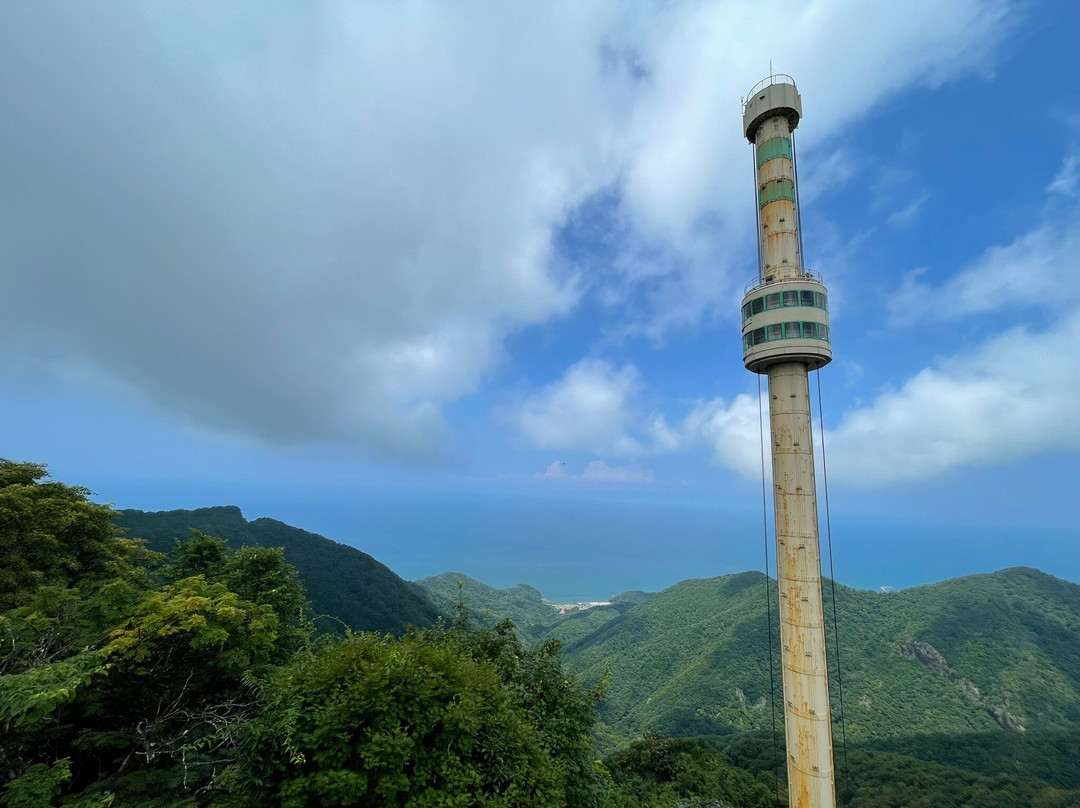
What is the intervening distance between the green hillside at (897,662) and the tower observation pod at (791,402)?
61448mm

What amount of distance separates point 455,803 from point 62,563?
69.3ft

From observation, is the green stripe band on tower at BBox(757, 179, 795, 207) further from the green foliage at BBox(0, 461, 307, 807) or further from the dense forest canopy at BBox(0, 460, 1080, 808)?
the green foliage at BBox(0, 461, 307, 807)

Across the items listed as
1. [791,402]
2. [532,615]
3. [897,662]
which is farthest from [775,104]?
[532,615]

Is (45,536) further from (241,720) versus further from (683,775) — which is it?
(683,775)

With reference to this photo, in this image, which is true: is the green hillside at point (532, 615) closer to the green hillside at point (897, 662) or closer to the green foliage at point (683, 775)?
the green hillside at point (897, 662)

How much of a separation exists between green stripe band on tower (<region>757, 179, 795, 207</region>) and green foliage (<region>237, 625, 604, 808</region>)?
2162 centimetres

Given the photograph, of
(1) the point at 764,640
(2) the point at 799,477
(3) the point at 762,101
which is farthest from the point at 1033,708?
(3) the point at 762,101

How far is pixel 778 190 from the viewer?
19.3 metres

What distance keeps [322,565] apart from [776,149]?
123 metres

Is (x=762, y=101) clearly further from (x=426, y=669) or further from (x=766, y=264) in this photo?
(x=426, y=669)

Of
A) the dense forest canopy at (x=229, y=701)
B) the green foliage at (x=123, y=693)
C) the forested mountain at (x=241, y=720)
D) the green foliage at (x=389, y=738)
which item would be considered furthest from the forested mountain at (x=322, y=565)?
the green foliage at (x=389, y=738)

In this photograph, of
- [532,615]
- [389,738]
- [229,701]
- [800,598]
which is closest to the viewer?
[389,738]

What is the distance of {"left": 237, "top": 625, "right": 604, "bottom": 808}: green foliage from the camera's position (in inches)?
285

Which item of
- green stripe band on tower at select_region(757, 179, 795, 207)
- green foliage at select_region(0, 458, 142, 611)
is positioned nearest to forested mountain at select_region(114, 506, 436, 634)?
green foliage at select_region(0, 458, 142, 611)
